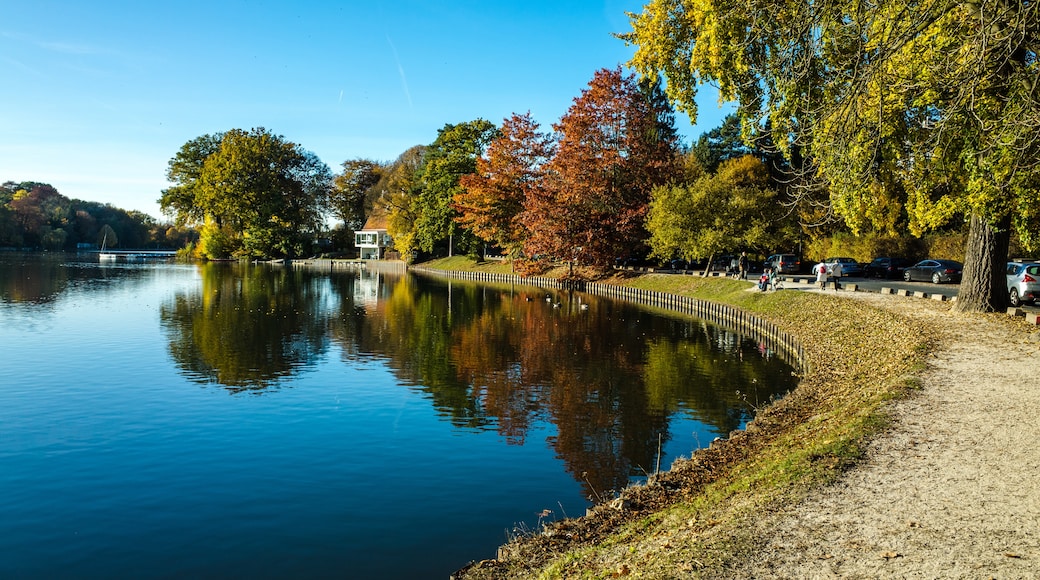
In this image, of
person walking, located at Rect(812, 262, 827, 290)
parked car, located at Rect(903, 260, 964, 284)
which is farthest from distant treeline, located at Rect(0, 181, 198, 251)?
parked car, located at Rect(903, 260, 964, 284)

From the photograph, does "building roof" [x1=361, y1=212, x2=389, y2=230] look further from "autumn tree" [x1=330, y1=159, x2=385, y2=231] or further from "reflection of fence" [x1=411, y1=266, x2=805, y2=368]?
"reflection of fence" [x1=411, y1=266, x2=805, y2=368]

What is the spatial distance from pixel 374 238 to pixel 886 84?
320 feet

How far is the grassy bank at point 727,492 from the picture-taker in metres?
6.55

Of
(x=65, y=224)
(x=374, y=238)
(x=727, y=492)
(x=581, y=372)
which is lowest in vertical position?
(x=581, y=372)

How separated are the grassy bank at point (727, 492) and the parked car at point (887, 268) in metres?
32.2

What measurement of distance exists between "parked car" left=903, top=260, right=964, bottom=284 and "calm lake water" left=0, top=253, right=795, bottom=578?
61.1 ft

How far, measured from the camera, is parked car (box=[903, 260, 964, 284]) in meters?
38.7

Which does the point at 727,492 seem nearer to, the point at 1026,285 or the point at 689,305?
the point at 1026,285

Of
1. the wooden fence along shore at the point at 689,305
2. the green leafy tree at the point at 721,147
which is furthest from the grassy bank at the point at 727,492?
the green leafy tree at the point at 721,147

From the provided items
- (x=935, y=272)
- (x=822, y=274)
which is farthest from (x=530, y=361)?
(x=935, y=272)

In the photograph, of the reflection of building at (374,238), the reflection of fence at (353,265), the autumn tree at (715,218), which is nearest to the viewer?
the autumn tree at (715,218)

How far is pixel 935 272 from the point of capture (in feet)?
130

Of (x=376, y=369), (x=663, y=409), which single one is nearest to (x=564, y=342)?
(x=376, y=369)

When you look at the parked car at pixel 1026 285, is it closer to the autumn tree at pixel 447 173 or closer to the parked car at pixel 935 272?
the parked car at pixel 935 272
